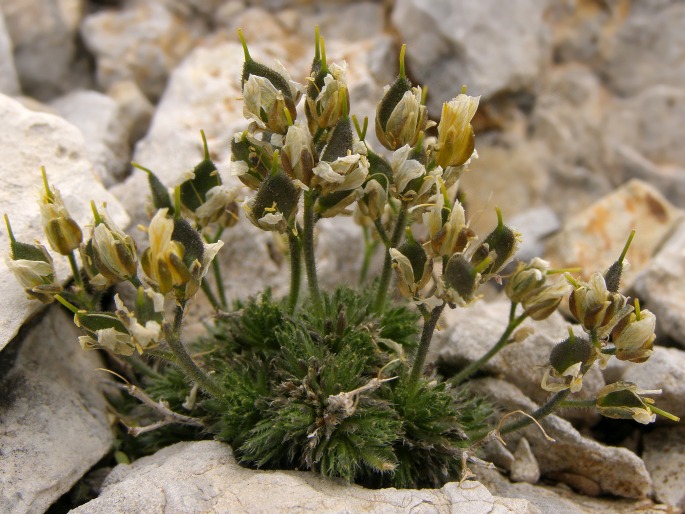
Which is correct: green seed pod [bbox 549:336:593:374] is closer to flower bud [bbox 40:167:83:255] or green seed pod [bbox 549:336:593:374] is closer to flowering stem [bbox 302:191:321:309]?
flowering stem [bbox 302:191:321:309]

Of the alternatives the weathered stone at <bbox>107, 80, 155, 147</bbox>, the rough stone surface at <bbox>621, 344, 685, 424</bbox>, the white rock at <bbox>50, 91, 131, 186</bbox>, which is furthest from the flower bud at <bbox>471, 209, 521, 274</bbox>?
the weathered stone at <bbox>107, 80, 155, 147</bbox>

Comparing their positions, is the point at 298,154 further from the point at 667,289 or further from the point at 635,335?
Result: the point at 667,289

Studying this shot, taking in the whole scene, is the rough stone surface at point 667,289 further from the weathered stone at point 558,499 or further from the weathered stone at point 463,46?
the weathered stone at point 463,46

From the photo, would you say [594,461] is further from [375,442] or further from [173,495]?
[173,495]

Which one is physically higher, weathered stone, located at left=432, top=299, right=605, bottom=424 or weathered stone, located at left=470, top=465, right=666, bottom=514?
weathered stone, located at left=432, top=299, right=605, bottom=424

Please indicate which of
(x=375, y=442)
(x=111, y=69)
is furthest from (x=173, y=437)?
(x=111, y=69)

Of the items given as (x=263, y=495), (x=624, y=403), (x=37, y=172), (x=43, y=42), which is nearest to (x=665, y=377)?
(x=624, y=403)
